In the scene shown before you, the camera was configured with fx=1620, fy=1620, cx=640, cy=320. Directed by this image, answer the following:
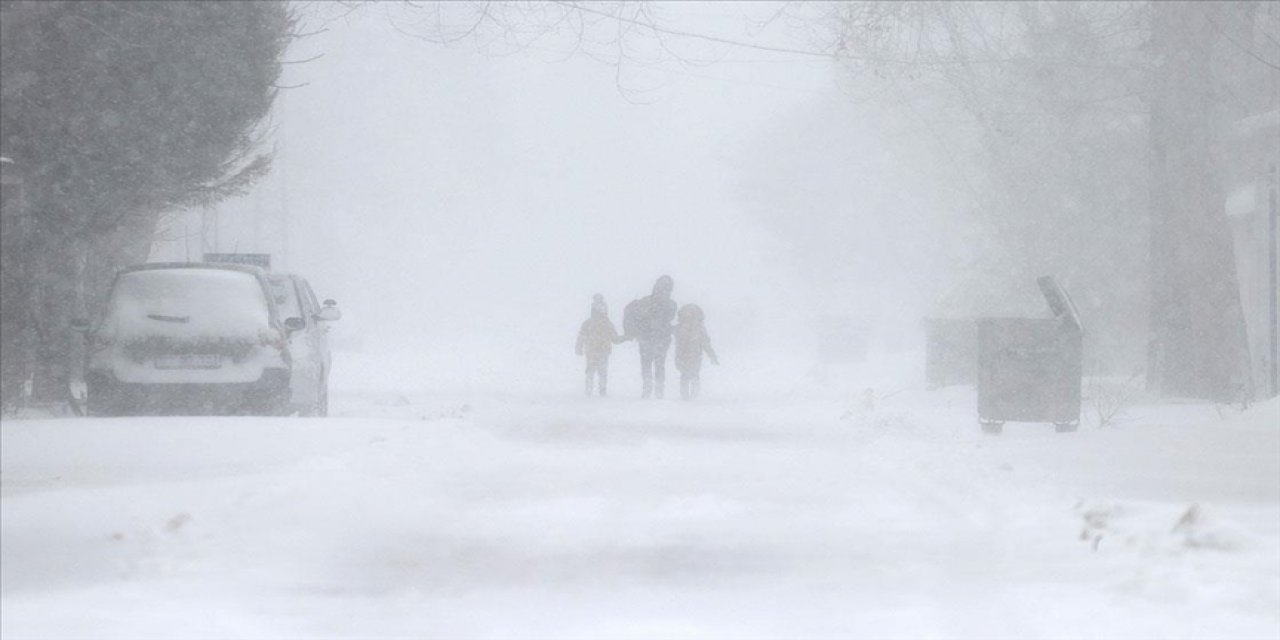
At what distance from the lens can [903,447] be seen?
45.3 feet

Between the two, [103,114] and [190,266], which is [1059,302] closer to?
[190,266]

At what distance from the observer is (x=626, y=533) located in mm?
8789

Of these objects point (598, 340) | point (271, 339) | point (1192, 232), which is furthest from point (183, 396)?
point (1192, 232)

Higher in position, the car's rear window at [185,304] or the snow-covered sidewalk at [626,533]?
the car's rear window at [185,304]

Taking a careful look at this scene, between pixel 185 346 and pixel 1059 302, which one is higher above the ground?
pixel 1059 302

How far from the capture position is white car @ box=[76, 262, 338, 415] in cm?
1457

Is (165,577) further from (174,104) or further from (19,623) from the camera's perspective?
(174,104)

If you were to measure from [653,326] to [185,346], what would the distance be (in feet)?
29.6

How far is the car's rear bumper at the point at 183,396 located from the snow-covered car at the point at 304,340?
45 cm

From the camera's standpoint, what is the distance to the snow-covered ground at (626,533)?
22.5 feet

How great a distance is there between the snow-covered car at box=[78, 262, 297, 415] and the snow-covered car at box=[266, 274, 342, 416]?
577 millimetres

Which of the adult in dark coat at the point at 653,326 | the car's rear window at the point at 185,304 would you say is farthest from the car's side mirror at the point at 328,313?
the adult in dark coat at the point at 653,326

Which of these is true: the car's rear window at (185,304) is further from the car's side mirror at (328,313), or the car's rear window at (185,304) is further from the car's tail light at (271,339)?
the car's side mirror at (328,313)

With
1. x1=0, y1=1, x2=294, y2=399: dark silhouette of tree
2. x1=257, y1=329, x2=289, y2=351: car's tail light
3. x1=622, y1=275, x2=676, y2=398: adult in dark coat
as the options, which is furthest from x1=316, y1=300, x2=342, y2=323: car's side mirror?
x1=622, y1=275, x2=676, y2=398: adult in dark coat
